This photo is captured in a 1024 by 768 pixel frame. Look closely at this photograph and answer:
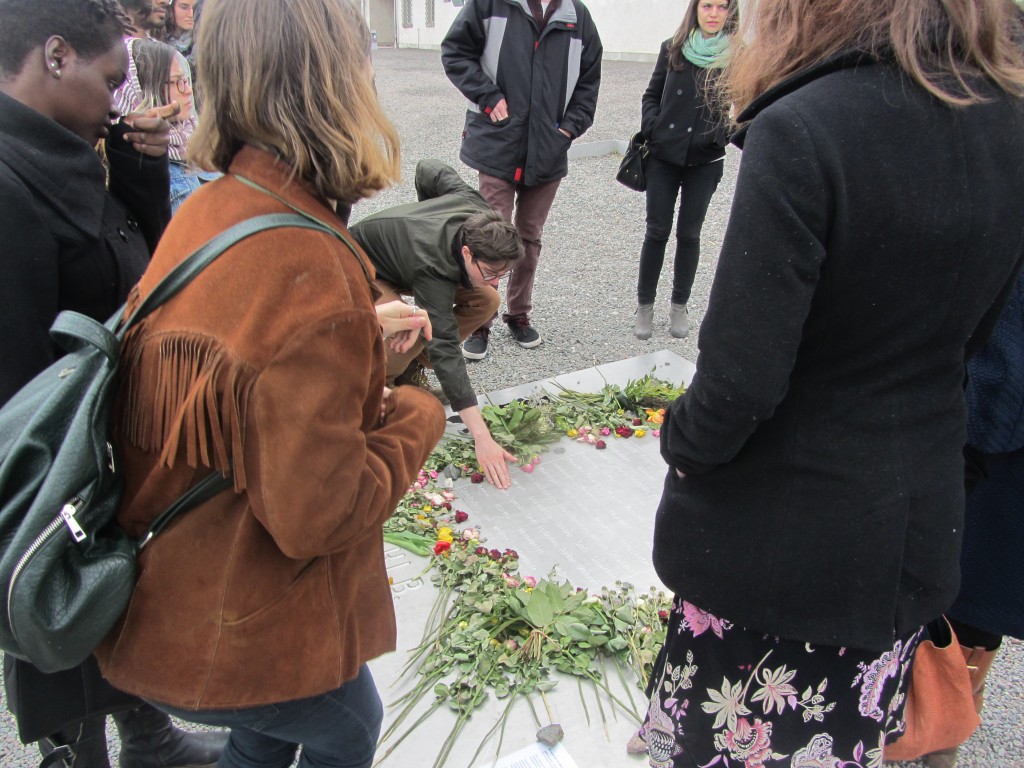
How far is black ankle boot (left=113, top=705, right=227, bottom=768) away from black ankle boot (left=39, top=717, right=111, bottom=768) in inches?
4.0

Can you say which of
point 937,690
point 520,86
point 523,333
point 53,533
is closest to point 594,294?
point 523,333

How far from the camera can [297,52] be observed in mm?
1058

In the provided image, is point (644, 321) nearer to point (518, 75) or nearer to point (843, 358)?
point (518, 75)

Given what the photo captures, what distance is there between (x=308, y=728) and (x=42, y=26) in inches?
52.3

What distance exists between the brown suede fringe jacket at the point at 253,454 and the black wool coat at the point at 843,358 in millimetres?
519

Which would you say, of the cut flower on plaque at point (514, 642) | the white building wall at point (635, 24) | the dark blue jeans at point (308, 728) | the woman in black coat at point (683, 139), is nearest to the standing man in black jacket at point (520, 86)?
the woman in black coat at point (683, 139)

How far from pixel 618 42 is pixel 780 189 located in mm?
17227

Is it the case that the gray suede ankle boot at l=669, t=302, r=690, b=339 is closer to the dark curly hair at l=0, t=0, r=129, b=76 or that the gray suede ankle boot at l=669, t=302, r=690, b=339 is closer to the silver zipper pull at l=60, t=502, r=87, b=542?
the dark curly hair at l=0, t=0, r=129, b=76

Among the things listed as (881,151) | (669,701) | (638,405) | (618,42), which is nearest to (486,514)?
(638,405)

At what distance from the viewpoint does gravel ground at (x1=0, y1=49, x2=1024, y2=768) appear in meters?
2.21

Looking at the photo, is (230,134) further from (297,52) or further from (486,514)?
(486,514)

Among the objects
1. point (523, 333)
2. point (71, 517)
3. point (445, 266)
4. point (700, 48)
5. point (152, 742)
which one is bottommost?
point (523, 333)

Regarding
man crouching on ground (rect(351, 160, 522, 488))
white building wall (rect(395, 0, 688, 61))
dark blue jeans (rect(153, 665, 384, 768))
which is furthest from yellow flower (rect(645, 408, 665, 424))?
white building wall (rect(395, 0, 688, 61))

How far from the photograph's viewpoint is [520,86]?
156 inches
